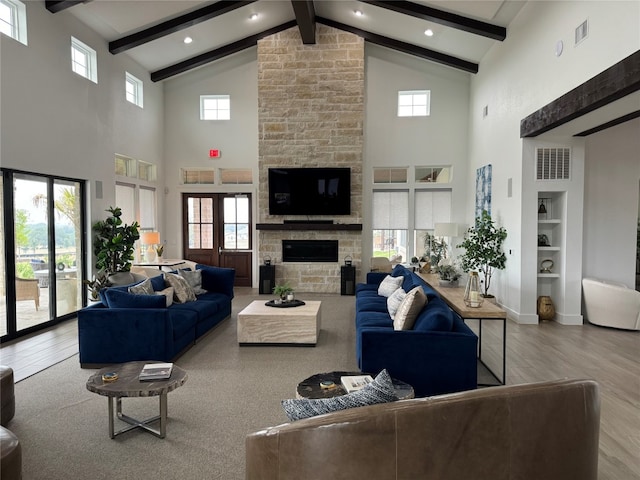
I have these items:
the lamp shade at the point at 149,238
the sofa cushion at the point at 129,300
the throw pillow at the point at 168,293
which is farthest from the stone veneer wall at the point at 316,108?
the sofa cushion at the point at 129,300

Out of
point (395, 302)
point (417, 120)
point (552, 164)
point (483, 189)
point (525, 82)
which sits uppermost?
point (417, 120)

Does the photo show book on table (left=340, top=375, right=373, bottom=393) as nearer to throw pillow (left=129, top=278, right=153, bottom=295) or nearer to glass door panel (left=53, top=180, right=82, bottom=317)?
throw pillow (left=129, top=278, right=153, bottom=295)

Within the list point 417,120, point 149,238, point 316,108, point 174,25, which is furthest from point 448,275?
point 174,25

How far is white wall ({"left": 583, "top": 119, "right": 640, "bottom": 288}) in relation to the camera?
641 cm

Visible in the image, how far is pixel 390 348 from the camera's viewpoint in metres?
3.45

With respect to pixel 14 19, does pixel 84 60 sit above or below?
above

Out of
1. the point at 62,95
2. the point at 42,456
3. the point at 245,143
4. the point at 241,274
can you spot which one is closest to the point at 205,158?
the point at 245,143

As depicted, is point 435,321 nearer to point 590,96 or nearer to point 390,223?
point 590,96

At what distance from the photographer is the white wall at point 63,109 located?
17.4 feet

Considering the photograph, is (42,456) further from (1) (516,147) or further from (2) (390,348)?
(1) (516,147)

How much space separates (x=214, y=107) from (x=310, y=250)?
397 centimetres

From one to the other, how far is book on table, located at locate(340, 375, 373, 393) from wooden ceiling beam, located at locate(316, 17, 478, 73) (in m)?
7.68

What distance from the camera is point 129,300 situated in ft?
14.2

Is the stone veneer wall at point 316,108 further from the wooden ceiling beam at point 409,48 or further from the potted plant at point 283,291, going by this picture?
the potted plant at point 283,291
